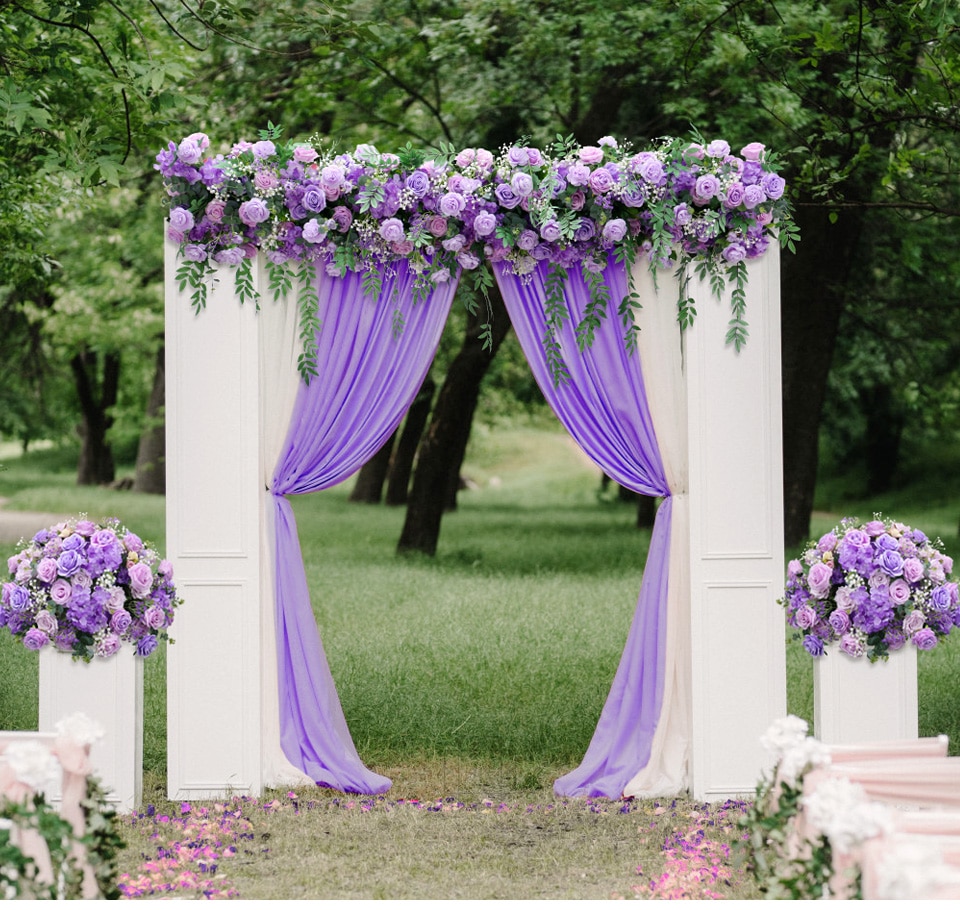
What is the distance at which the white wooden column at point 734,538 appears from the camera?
17.6 feet

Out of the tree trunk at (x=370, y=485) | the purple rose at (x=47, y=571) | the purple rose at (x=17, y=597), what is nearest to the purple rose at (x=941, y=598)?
the purple rose at (x=47, y=571)

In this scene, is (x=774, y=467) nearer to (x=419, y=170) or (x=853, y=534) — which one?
(x=853, y=534)

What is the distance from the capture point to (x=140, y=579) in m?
4.87

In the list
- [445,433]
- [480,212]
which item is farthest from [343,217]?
[445,433]

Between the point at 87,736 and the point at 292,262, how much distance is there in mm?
2755

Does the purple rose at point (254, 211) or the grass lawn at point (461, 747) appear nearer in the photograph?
the grass lawn at point (461, 747)

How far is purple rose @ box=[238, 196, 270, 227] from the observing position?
521 centimetres

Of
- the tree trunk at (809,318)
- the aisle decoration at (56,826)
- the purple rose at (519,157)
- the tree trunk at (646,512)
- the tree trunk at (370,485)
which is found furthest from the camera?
the tree trunk at (370,485)

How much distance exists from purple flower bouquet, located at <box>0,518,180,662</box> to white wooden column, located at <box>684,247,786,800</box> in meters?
2.50

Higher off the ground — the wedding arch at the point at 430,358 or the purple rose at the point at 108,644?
the wedding arch at the point at 430,358

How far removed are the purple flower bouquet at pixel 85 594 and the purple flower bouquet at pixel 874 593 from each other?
2825 mm

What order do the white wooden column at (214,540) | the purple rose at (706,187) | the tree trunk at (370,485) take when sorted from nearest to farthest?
the purple rose at (706,187), the white wooden column at (214,540), the tree trunk at (370,485)

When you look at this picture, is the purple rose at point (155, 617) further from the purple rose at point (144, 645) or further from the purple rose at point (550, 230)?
the purple rose at point (550, 230)

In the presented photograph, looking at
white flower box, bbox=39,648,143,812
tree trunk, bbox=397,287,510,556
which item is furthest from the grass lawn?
tree trunk, bbox=397,287,510,556
